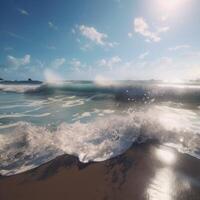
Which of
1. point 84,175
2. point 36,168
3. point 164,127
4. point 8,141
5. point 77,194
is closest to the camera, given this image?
point 77,194

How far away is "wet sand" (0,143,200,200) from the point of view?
2727mm

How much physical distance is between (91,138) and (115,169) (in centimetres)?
155

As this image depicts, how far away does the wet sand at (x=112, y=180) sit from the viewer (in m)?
2.73

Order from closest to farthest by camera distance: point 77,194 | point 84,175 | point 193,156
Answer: point 77,194 → point 84,175 → point 193,156

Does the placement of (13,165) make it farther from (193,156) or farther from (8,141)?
(193,156)

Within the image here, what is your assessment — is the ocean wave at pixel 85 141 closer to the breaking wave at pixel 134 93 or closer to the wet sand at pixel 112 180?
the wet sand at pixel 112 180

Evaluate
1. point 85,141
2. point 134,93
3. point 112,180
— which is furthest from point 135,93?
point 112,180

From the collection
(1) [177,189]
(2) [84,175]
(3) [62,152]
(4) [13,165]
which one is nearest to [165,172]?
(1) [177,189]

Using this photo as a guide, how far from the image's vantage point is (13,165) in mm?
3592

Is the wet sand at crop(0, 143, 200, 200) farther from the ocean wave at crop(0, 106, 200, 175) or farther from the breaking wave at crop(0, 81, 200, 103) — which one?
the breaking wave at crop(0, 81, 200, 103)

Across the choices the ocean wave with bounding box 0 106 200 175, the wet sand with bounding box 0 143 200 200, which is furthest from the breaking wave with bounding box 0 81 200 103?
the wet sand with bounding box 0 143 200 200

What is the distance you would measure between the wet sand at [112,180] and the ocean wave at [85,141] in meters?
0.30

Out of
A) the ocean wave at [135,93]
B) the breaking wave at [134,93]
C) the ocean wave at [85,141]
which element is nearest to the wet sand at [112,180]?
the ocean wave at [85,141]

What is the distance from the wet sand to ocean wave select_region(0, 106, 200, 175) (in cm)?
30
